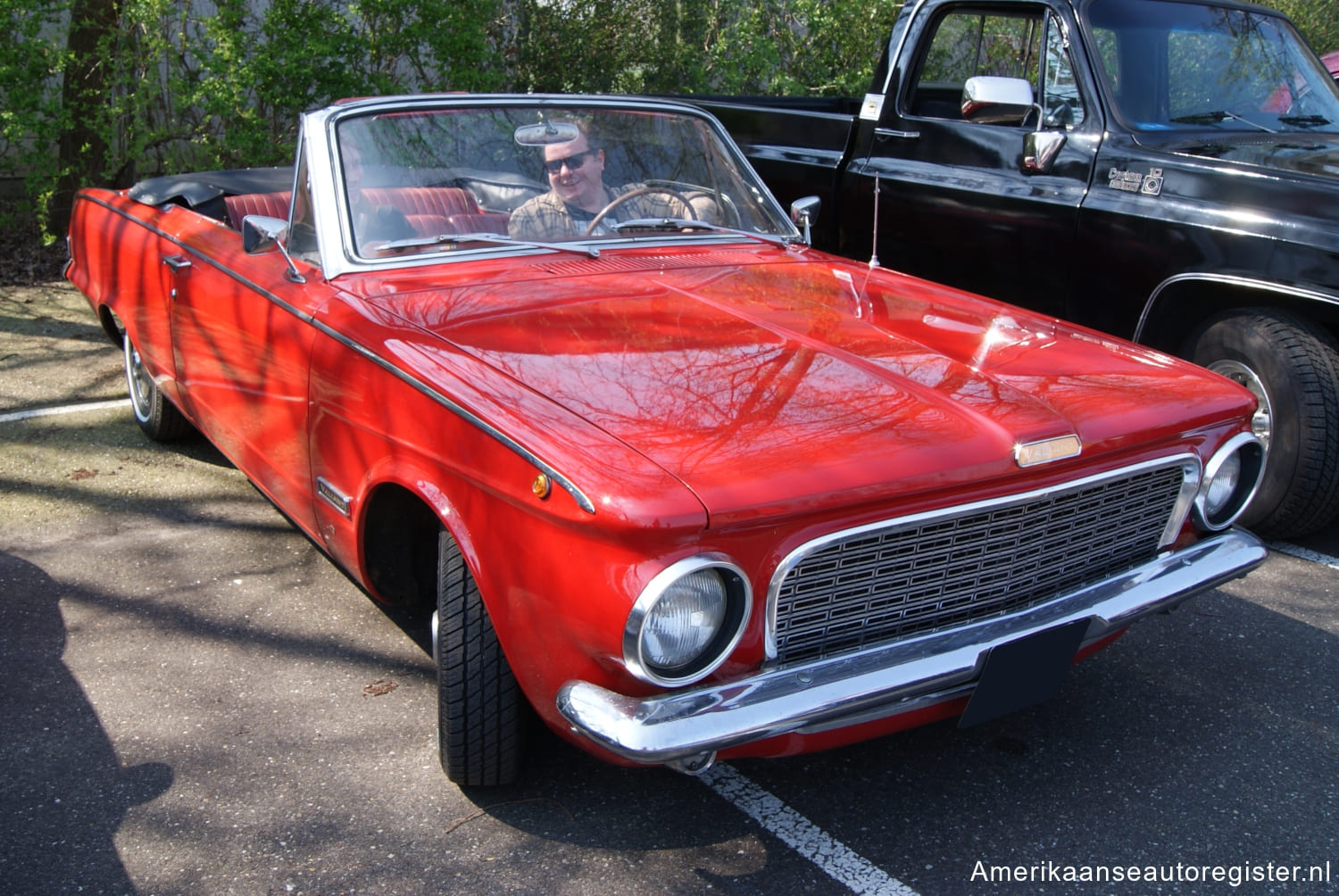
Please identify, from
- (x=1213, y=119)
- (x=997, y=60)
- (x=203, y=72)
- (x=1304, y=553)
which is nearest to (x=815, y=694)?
(x=1304, y=553)

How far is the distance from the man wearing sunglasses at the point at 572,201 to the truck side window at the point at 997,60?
85.0 inches

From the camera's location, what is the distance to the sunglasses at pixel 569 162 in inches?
138

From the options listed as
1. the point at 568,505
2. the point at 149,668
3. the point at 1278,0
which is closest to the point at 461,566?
the point at 568,505

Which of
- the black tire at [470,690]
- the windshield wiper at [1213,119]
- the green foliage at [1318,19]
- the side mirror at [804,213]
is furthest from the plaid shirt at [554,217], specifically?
the green foliage at [1318,19]

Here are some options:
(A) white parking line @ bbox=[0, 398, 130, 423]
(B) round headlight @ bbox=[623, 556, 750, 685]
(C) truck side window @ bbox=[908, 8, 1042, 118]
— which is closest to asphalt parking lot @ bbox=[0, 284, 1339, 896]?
(B) round headlight @ bbox=[623, 556, 750, 685]

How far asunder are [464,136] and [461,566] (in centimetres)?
152

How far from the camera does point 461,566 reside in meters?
2.48

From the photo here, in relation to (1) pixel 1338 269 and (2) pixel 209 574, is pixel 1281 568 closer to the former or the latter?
(1) pixel 1338 269

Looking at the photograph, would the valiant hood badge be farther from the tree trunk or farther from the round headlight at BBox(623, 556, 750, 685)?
the tree trunk

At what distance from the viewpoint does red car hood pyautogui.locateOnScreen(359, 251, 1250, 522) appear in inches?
87.0

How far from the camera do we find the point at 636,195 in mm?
3656

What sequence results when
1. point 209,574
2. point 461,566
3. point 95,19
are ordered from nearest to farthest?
point 461,566 → point 209,574 → point 95,19

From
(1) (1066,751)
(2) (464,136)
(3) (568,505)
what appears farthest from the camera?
(2) (464,136)

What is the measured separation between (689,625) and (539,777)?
86 cm
